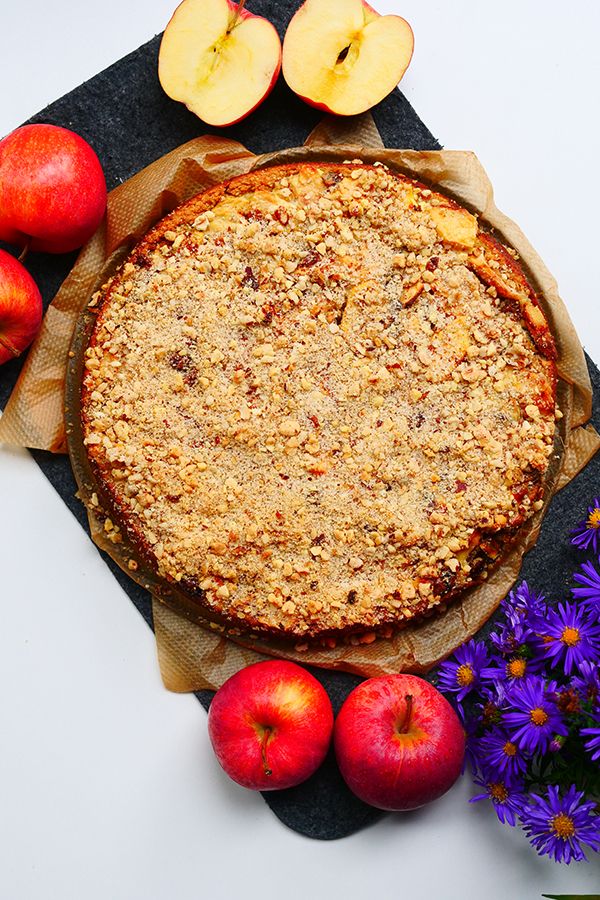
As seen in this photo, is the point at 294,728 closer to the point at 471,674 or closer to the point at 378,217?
the point at 471,674

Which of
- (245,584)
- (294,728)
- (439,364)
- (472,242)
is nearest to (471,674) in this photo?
(294,728)

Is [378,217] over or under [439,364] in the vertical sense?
over

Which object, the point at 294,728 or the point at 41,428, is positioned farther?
the point at 41,428

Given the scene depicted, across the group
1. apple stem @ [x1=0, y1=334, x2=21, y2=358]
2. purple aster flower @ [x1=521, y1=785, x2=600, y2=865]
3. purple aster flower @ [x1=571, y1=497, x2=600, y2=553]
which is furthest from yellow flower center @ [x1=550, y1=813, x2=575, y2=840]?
apple stem @ [x1=0, y1=334, x2=21, y2=358]

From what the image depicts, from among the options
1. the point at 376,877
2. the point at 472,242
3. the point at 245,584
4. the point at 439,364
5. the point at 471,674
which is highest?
the point at 472,242

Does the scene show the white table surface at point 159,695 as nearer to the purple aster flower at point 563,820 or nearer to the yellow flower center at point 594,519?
the purple aster flower at point 563,820

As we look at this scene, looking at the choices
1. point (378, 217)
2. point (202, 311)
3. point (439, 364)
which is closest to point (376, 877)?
point (439, 364)

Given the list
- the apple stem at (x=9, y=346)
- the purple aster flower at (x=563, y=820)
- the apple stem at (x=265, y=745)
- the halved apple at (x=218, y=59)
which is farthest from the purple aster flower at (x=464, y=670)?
the halved apple at (x=218, y=59)
